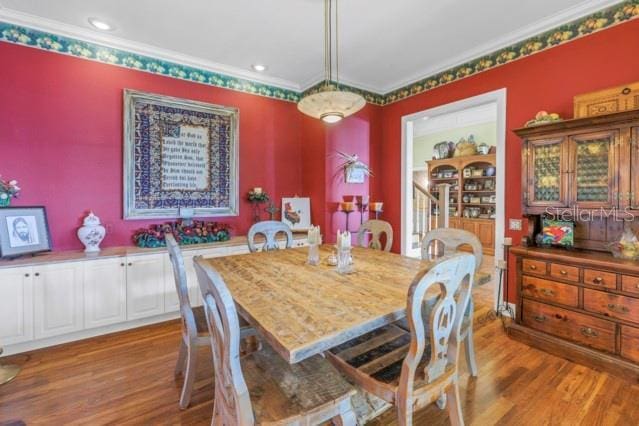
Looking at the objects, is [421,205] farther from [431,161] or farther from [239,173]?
[239,173]

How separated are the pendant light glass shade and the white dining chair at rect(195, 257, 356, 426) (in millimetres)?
1462

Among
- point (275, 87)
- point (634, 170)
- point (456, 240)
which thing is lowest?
point (456, 240)

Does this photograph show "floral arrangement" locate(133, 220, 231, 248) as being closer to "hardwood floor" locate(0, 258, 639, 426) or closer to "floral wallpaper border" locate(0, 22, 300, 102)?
"hardwood floor" locate(0, 258, 639, 426)

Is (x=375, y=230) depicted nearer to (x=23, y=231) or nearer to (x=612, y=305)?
(x=612, y=305)

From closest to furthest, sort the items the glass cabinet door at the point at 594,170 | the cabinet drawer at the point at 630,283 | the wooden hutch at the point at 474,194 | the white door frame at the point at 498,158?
the cabinet drawer at the point at 630,283, the glass cabinet door at the point at 594,170, the white door frame at the point at 498,158, the wooden hutch at the point at 474,194

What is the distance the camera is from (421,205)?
20.1 feet

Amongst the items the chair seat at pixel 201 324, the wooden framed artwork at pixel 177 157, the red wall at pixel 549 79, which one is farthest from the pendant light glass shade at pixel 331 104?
the red wall at pixel 549 79

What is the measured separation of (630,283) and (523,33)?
7.88 feet

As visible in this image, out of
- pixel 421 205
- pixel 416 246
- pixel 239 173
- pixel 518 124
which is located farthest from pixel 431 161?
pixel 239 173

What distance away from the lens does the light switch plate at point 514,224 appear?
10.2ft

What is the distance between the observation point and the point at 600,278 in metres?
2.25

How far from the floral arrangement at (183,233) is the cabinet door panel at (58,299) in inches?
24.1

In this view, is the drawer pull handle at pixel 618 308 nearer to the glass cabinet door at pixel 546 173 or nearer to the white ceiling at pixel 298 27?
the glass cabinet door at pixel 546 173

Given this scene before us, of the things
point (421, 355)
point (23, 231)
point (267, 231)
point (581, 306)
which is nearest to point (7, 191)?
point (23, 231)
